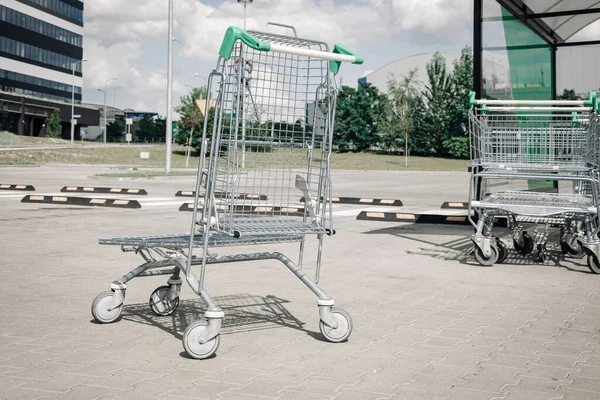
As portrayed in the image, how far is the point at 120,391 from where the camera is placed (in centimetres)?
368

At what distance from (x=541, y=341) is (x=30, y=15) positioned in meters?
87.7

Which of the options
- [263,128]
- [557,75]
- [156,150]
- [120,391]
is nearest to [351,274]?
[263,128]

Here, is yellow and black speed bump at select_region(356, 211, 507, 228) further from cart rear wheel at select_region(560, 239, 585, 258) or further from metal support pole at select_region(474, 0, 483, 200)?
cart rear wheel at select_region(560, 239, 585, 258)

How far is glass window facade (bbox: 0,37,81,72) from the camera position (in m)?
79.5

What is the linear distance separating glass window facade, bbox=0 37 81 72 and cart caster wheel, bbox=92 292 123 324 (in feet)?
264

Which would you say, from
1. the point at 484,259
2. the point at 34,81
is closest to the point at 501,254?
the point at 484,259

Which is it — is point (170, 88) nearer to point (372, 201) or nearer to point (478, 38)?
point (372, 201)

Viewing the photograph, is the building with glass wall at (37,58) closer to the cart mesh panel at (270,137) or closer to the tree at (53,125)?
the tree at (53,125)

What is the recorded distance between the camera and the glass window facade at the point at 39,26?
259 feet

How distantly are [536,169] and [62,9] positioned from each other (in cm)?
9115

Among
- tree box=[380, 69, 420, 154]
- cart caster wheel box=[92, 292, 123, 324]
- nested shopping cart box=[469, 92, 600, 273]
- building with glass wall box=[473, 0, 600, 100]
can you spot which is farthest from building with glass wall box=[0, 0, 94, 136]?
cart caster wheel box=[92, 292, 123, 324]

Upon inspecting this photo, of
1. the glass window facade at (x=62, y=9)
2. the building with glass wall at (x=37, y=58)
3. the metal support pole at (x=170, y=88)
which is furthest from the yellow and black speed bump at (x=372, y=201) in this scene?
the glass window facade at (x=62, y=9)

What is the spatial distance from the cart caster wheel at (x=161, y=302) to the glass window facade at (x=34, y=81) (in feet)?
263

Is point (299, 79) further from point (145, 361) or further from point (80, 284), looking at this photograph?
point (80, 284)
